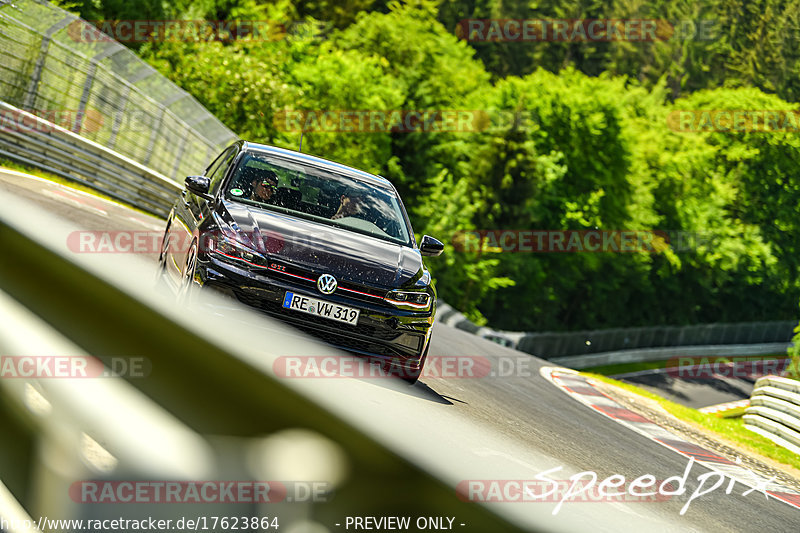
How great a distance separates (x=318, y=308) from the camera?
22.8ft

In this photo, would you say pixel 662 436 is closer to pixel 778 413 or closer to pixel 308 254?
pixel 778 413

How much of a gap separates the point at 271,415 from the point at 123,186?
20.7 metres

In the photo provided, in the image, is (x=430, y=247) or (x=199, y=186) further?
(x=430, y=247)

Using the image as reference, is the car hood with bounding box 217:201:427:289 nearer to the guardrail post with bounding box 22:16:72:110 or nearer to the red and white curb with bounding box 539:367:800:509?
the red and white curb with bounding box 539:367:800:509

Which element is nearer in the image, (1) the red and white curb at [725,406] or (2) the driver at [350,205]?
(2) the driver at [350,205]

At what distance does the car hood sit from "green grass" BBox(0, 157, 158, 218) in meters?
13.3

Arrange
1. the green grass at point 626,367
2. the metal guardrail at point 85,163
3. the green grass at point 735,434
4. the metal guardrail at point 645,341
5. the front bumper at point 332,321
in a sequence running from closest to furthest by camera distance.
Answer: the front bumper at point 332,321
the green grass at point 735,434
the metal guardrail at point 85,163
the metal guardrail at point 645,341
the green grass at point 626,367

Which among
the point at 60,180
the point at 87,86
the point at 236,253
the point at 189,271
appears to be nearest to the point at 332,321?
the point at 236,253

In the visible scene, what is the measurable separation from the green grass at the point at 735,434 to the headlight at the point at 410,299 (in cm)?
1003

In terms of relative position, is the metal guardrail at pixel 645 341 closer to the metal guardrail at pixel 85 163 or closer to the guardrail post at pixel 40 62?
the metal guardrail at pixel 85 163

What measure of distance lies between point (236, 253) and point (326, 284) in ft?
2.32

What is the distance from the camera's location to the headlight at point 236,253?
6.87 meters

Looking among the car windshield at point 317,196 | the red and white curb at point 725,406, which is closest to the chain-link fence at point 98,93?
the car windshield at point 317,196

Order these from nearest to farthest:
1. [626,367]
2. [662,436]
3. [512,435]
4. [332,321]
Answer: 1. [332,321]
2. [512,435]
3. [662,436]
4. [626,367]
